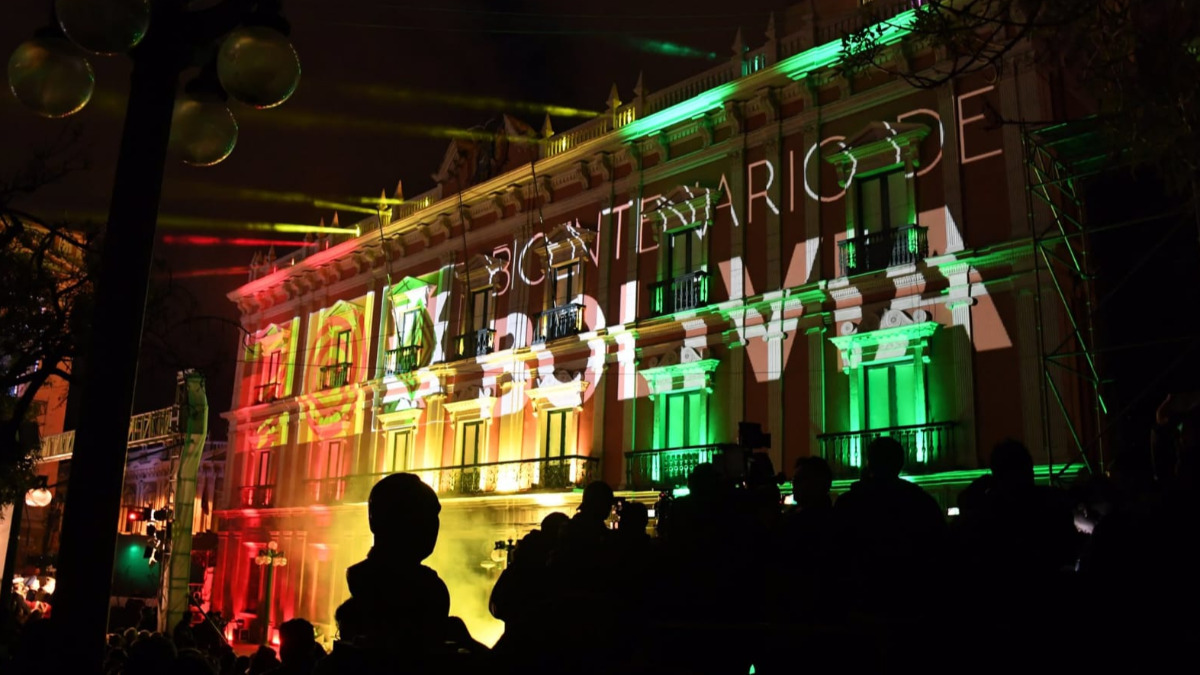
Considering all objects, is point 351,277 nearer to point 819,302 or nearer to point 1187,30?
point 819,302

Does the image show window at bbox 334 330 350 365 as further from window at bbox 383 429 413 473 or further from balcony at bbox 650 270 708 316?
balcony at bbox 650 270 708 316

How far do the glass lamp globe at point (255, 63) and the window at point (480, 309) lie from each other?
1945 cm

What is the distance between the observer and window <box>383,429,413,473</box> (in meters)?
24.4

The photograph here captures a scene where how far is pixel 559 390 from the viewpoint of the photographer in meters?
20.8

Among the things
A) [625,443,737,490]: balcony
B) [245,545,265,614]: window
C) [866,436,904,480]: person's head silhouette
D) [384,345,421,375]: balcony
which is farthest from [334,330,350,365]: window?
[866,436,904,480]: person's head silhouette

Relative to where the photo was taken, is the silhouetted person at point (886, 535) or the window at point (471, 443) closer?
the silhouetted person at point (886, 535)

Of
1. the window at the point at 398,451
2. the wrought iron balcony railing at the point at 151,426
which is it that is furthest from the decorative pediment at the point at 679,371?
the wrought iron balcony railing at the point at 151,426

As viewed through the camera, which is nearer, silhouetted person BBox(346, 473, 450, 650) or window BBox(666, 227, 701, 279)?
silhouetted person BBox(346, 473, 450, 650)

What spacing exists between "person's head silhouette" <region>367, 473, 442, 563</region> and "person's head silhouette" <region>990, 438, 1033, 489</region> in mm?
2010

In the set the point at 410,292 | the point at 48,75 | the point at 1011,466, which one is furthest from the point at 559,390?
the point at 1011,466

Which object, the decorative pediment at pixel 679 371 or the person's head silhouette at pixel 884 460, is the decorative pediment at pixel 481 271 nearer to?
the decorative pediment at pixel 679 371

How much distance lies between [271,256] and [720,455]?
80.1ft

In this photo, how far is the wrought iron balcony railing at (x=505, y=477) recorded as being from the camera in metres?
19.7

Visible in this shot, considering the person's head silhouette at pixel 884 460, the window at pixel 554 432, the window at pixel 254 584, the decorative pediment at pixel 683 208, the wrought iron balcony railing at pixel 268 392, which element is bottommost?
the window at pixel 254 584
